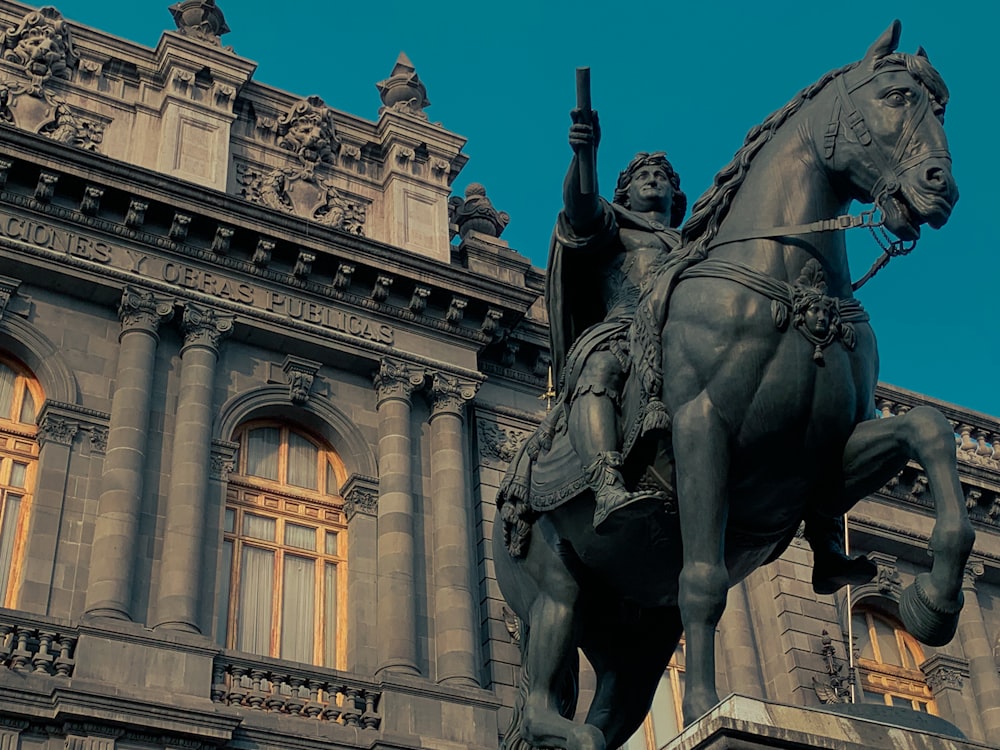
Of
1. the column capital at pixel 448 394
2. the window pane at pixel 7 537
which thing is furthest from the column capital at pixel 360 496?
the window pane at pixel 7 537

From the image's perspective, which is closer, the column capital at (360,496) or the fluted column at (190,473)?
the fluted column at (190,473)

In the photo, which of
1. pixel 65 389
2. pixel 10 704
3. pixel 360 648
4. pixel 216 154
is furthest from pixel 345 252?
pixel 10 704

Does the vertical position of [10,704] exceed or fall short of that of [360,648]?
it falls short

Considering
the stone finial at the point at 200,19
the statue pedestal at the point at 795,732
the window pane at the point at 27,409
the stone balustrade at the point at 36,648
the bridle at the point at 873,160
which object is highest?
the stone finial at the point at 200,19

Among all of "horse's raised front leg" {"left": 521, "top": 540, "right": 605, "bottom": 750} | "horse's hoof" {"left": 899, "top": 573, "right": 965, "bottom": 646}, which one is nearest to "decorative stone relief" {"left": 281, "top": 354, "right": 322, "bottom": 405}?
"horse's raised front leg" {"left": 521, "top": 540, "right": 605, "bottom": 750}

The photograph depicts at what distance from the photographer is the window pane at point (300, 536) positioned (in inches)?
784

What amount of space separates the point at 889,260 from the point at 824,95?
89cm

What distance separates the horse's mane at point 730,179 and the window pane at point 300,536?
13648 millimetres

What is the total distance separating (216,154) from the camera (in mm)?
22156

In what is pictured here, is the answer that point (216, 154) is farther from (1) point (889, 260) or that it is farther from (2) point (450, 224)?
(1) point (889, 260)

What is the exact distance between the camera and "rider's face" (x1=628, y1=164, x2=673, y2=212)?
8289 millimetres

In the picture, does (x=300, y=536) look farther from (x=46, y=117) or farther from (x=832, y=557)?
(x=832, y=557)

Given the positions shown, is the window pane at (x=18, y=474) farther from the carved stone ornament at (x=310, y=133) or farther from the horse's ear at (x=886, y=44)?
the horse's ear at (x=886, y=44)

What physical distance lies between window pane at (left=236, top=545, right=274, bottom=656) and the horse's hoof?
13.8 metres
